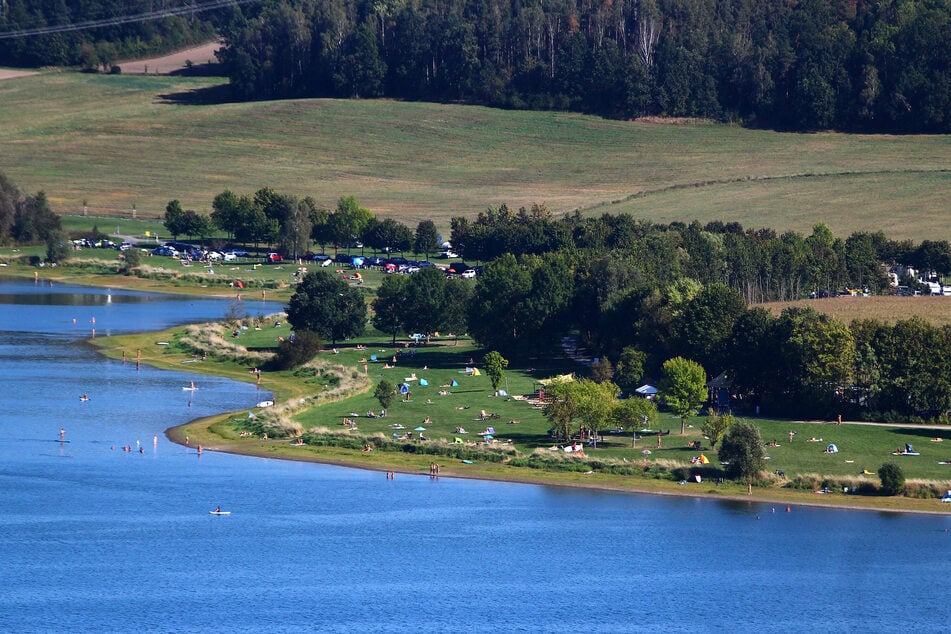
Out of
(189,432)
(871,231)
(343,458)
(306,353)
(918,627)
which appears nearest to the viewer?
(918,627)

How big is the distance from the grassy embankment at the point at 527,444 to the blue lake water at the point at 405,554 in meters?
1.69

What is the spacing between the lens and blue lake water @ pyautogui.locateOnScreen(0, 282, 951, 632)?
61281 mm

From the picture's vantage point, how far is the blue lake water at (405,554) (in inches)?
2413

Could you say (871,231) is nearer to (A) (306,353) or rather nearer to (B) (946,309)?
(B) (946,309)

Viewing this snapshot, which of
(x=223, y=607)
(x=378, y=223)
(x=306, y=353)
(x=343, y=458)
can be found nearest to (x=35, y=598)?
(x=223, y=607)

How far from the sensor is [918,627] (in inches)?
2397

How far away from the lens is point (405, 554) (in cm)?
6906

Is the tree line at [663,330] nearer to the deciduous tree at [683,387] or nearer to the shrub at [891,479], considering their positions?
the deciduous tree at [683,387]

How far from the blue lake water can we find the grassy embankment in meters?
1.69

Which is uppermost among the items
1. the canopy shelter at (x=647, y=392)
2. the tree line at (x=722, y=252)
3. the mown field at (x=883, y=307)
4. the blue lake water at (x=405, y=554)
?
the tree line at (x=722, y=252)

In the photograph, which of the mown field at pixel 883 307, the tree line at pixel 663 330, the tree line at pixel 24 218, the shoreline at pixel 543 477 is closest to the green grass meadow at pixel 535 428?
the shoreline at pixel 543 477

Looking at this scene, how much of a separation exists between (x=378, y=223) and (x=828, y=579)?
367 feet

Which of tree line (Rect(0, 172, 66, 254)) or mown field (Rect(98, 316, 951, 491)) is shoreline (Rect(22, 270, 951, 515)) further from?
tree line (Rect(0, 172, 66, 254))

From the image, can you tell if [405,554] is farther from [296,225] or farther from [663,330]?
[296,225]
